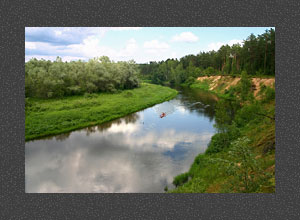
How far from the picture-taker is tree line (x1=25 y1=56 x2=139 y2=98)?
993 inches

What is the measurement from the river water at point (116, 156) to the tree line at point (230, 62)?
13.9 m

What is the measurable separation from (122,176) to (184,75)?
5800 cm

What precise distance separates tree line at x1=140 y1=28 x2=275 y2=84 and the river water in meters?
13.9

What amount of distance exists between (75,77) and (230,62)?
3773cm

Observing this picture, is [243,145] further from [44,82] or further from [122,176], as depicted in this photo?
[44,82]

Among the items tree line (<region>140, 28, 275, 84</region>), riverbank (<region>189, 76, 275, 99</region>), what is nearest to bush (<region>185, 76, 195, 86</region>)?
tree line (<region>140, 28, 275, 84</region>)

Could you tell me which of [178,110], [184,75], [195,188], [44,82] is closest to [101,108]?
[44,82]

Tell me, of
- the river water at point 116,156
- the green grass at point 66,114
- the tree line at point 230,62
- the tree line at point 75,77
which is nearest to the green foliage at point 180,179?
the river water at point 116,156

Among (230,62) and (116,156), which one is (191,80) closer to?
(230,62)

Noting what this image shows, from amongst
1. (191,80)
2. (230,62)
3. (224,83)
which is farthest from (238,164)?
(191,80)

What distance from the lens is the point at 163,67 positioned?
78.3 m

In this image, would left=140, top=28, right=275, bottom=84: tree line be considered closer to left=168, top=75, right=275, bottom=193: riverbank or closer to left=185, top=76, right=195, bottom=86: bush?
left=185, top=76, right=195, bottom=86: bush

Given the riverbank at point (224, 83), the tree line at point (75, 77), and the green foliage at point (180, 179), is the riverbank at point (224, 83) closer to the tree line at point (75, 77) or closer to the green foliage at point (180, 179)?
the green foliage at point (180, 179)

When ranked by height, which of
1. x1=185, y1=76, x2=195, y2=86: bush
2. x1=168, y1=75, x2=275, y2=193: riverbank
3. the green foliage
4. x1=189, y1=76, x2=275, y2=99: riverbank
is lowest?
the green foliage
